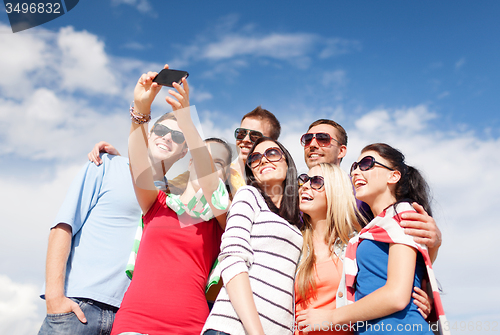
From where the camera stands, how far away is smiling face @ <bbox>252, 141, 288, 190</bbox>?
13.2ft

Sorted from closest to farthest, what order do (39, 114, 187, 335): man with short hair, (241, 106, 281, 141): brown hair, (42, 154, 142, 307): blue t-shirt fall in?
(39, 114, 187, 335): man with short hair
(42, 154, 142, 307): blue t-shirt
(241, 106, 281, 141): brown hair

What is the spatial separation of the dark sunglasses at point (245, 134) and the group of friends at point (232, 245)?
5.49 feet

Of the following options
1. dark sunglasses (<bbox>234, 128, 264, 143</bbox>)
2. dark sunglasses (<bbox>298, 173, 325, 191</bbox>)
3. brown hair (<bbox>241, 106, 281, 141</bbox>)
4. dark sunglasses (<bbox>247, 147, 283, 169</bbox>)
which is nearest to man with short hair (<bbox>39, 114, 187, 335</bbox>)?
dark sunglasses (<bbox>247, 147, 283, 169</bbox>)

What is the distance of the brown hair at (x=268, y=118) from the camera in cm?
629

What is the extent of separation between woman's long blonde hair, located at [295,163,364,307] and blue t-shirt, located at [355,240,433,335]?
458 millimetres

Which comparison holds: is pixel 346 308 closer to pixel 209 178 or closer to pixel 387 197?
pixel 387 197

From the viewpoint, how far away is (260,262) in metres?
3.09

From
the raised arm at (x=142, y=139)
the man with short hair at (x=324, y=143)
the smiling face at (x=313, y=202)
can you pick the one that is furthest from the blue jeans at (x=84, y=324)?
the man with short hair at (x=324, y=143)

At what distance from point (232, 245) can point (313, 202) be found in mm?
1325

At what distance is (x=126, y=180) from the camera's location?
3.96m

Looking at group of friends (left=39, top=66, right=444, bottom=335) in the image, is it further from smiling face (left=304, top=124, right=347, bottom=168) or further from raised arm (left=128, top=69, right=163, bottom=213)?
smiling face (left=304, top=124, right=347, bottom=168)

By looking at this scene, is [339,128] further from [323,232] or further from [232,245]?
[232,245]

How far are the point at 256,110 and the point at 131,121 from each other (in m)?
3.67

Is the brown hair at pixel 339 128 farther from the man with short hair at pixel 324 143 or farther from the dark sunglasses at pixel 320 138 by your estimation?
the dark sunglasses at pixel 320 138
